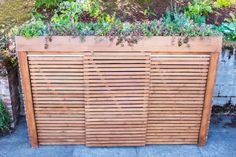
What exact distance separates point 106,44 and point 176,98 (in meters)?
1.04

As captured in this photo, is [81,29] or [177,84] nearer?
[81,29]

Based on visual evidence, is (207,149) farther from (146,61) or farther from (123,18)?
(123,18)

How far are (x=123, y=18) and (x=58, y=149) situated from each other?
220 cm

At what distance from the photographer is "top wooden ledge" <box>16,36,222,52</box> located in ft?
11.4

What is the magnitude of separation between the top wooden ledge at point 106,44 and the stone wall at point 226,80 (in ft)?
3.27

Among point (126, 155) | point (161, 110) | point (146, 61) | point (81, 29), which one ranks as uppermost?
point (81, 29)

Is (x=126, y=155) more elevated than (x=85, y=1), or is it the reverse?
(x=85, y=1)

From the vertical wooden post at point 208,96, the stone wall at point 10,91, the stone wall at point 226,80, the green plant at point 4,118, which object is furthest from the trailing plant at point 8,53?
Result: the stone wall at point 226,80

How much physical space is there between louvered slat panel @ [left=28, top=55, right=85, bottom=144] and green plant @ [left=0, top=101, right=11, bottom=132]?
0.54 m

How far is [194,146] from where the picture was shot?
4.15 m

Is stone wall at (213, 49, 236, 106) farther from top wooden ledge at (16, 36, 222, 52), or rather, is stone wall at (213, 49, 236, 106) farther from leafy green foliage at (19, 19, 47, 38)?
leafy green foliage at (19, 19, 47, 38)

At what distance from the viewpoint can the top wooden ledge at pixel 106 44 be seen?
11.4 feet

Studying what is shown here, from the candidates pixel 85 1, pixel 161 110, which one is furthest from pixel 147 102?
pixel 85 1

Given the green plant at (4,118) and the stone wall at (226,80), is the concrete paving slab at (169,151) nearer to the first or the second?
the stone wall at (226,80)
